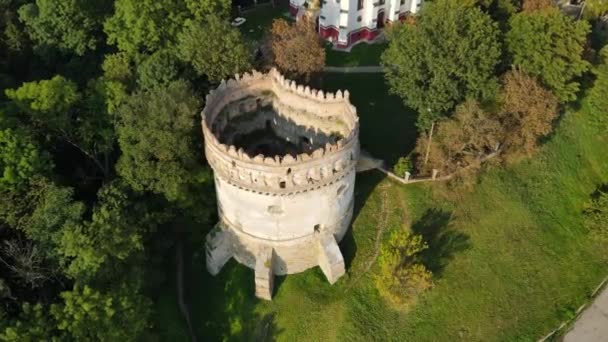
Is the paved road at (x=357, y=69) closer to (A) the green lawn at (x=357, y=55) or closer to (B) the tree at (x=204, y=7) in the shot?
(A) the green lawn at (x=357, y=55)

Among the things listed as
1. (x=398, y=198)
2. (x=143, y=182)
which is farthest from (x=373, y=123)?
(x=143, y=182)

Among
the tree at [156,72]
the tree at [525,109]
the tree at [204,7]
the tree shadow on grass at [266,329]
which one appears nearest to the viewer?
the tree shadow on grass at [266,329]

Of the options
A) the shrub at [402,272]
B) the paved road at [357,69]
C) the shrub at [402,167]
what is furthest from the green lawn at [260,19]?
the shrub at [402,272]

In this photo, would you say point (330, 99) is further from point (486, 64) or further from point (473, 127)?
point (486, 64)

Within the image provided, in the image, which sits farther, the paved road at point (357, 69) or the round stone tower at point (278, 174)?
the paved road at point (357, 69)

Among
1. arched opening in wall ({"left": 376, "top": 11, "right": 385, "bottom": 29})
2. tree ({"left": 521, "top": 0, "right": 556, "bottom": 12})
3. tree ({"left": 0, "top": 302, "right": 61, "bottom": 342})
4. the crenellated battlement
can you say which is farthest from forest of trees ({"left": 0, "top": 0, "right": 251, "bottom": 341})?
tree ({"left": 521, "top": 0, "right": 556, "bottom": 12})

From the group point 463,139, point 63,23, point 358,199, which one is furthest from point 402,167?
point 63,23

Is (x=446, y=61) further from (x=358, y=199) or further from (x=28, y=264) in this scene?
(x=28, y=264)
